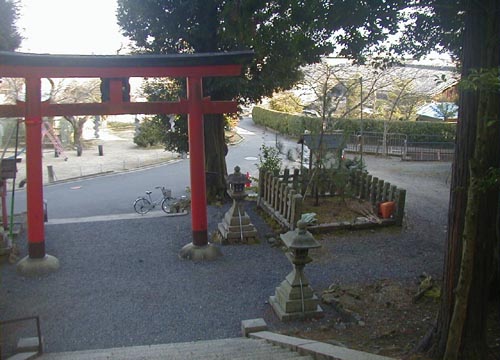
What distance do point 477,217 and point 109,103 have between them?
23.1 feet

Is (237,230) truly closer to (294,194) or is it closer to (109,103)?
(294,194)

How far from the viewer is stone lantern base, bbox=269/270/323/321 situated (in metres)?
6.91

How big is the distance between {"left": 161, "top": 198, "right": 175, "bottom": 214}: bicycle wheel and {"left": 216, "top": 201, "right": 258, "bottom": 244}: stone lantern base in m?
3.35

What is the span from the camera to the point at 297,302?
22.7 ft

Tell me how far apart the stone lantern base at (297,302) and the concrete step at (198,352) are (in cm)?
97

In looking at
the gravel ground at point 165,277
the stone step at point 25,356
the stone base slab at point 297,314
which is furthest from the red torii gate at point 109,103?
the stone step at point 25,356

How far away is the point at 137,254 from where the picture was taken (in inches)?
395

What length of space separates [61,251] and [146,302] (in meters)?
3.54

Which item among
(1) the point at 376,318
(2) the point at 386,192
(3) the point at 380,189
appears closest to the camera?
(1) the point at 376,318

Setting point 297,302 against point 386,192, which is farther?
point 386,192

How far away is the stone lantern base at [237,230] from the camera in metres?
10.7

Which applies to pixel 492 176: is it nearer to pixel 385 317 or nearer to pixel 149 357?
pixel 385 317

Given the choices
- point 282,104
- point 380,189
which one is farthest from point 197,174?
point 282,104

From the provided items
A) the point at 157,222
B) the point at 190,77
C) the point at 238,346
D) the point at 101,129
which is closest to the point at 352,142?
the point at 157,222
